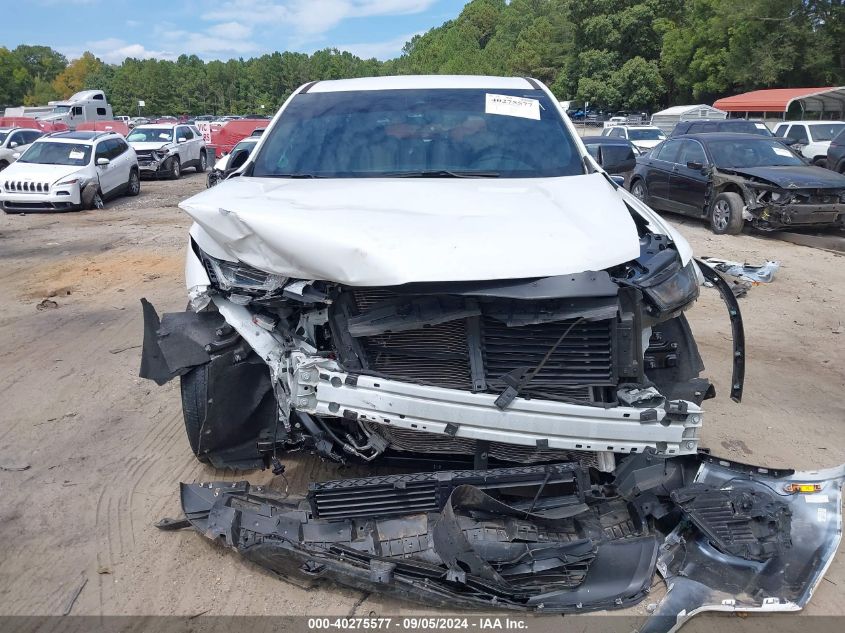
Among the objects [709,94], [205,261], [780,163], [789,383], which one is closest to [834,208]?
[780,163]

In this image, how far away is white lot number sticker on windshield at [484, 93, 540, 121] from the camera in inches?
168

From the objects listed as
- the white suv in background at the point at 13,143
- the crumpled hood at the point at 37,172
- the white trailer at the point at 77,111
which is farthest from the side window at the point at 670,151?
the white trailer at the point at 77,111

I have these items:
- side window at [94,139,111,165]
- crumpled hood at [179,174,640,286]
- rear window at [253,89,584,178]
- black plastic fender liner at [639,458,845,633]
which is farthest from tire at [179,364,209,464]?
side window at [94,139,111,165]

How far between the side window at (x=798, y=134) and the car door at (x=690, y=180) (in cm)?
867

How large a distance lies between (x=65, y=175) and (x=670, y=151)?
1193cm

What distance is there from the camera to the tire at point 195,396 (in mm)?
3277

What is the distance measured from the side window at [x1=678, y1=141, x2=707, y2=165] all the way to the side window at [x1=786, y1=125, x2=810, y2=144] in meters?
8.55

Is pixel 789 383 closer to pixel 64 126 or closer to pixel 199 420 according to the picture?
pixel 199 420

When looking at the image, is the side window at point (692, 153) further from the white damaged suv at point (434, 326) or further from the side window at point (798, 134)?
the white damaged suv at point (434, 326)

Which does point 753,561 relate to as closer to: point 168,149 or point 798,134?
point 798,134

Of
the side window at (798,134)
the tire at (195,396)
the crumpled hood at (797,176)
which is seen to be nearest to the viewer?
the tire at (195,396)

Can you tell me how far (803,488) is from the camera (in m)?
3.15

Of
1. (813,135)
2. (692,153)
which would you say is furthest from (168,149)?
(813,135)

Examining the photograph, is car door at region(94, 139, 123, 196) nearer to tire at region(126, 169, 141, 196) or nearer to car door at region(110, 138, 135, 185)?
car door at region(110, 138, 135, 185)
